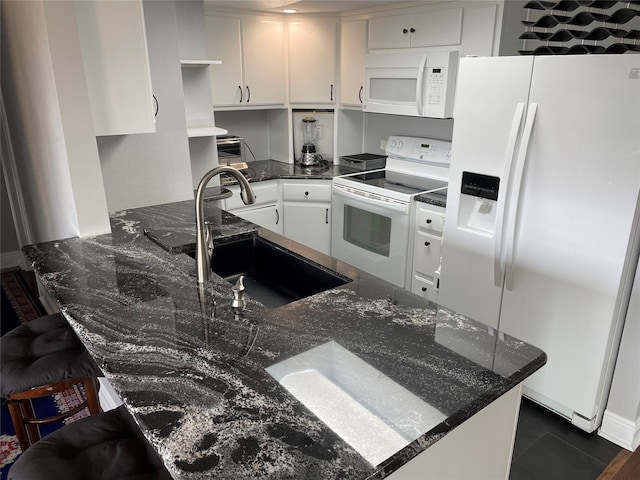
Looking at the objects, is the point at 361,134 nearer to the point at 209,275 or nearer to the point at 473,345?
the point at 209,275

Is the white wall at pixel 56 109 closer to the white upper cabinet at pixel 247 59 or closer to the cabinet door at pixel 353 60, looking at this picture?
the white upper cabinet at pixel 247 59

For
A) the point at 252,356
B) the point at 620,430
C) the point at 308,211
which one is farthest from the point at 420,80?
the point at 252,356

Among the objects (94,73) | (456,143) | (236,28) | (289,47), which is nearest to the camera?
(94,73)

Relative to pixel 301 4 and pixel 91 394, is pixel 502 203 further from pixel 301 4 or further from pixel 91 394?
pixel 301 4

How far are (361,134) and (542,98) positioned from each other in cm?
232

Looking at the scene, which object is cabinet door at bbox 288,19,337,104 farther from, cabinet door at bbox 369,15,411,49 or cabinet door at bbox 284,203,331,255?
cabinet door at bbox 284,203,331,255

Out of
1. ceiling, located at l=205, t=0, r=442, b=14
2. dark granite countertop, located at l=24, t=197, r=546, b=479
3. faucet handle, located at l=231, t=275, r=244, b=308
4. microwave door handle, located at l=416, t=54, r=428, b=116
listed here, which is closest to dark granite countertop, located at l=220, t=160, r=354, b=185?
microwave door handle, located at l=416, t=54, r=428, b=116

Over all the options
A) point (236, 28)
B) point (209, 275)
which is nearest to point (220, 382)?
point (209, 275)

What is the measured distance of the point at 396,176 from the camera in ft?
12.7

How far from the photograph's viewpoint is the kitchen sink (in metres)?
1.98

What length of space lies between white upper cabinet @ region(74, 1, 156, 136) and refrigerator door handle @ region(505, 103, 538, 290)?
1.74 metres

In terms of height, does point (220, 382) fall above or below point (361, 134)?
below

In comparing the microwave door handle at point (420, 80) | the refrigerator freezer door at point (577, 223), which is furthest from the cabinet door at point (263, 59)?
the refrigerator freezer door at point (577, 223)

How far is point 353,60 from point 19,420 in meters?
3.27
